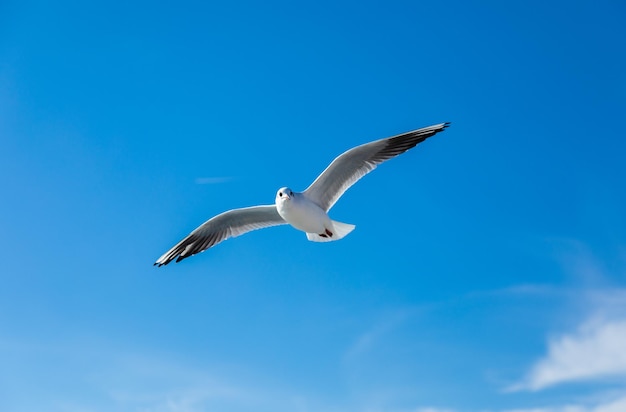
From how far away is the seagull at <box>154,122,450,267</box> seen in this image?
11.7 m

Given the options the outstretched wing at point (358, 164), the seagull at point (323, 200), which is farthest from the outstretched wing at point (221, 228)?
the outstretched wing at point (358, 164)

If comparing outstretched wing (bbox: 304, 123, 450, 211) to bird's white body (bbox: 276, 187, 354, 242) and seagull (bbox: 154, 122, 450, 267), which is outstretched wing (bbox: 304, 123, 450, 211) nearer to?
seagull (bbox: 154, 122, 450, 267)

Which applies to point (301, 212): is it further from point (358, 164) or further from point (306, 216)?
point (358, 164)

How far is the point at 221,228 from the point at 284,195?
1949 mm

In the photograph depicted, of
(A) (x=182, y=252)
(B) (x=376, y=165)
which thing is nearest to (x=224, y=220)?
(A) (x=182, y=252)

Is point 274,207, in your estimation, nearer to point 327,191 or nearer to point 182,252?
point 327,191

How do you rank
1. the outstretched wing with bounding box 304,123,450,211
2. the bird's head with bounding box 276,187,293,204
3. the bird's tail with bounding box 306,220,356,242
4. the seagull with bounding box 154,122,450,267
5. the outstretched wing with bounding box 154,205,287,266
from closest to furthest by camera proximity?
the bird's head with bounding box 276,187,293,204 → the seagull with bounding box 154,122,450,267 → the outstretched wing with bounding box 304,123,450,211 → the bird's tail with bounding box 306,220,356,242 → the outstretched wing with bounding box 154,205,287,266

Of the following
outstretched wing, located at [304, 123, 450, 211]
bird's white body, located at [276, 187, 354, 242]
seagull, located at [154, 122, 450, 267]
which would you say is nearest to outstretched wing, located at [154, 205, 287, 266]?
seagull, located at [154, 122, 450, 267]

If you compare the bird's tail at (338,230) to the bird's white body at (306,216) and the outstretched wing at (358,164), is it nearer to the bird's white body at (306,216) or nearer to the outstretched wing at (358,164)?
the bird's white body at (306,216)

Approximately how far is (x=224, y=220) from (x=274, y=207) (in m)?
0.99

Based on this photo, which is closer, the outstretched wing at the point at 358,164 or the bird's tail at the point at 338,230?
the outstretched wing at the point at 358,164

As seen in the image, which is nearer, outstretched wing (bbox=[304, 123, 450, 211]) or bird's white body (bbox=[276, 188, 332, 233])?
bird's white body (bbox=[276, 188, 332, 233])

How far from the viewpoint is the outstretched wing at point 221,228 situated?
1267 cm

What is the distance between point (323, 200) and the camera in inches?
483
